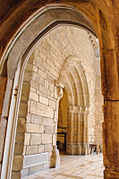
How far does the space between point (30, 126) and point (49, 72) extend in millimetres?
1578

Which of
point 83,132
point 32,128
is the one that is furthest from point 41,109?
point 83,132

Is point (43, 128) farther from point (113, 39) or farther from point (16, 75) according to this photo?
point (113, 39)

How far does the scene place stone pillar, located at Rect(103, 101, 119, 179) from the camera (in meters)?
0.97

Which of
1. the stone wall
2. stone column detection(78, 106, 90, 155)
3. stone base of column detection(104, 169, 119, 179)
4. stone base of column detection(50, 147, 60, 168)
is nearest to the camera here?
stone base of column detection(104, 169, 119, 179)

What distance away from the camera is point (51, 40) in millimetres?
4109

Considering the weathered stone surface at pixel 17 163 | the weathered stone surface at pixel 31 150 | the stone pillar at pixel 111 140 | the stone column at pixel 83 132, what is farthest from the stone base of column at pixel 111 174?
the stone column at pixel 83 132

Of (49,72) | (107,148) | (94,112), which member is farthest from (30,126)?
(94,112)

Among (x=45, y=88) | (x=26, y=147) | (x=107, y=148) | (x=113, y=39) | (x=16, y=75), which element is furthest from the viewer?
(x=45, y=88)

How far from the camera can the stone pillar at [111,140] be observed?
0.97m

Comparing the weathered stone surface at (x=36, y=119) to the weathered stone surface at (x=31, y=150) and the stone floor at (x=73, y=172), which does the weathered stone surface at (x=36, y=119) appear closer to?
the weathered stone surface at (x=31, y=150)

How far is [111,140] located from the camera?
1.01m

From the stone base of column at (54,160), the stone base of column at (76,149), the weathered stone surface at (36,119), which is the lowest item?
the stone base of column at (76,149)

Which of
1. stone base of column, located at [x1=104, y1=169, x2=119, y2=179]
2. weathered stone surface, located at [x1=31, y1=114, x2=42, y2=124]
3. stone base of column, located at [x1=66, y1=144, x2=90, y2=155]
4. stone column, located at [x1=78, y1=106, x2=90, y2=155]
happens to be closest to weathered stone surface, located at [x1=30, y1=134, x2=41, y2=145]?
weathered stone surface, located at [x1=31, y1=114, x2=42, y2=124]

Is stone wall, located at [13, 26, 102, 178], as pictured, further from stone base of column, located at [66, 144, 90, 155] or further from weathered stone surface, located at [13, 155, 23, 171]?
stone base of column, located at [66, 144, 90, 155]
